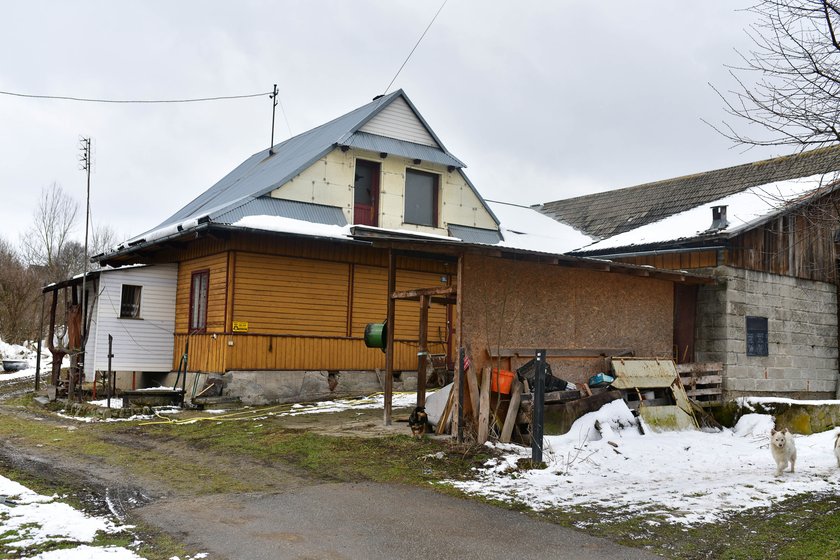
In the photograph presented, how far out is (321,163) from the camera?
18656 millimetres

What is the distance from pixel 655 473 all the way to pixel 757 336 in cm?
714

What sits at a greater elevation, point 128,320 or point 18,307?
point 18,307

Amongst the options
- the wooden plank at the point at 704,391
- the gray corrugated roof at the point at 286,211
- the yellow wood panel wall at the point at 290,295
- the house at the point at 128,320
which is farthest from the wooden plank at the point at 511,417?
the house at the point at 128,320

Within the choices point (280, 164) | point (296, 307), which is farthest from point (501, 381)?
point (280, 164)

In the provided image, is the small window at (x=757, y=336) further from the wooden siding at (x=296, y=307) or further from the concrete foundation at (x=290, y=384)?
the concrete foundation at (x=290, y=384)

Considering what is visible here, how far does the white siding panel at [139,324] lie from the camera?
16853 mm

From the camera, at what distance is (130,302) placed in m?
17.9

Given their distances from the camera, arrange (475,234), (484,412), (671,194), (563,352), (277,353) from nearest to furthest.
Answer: (484,412) → (563,352) → (277,353) → (671,194) → (475,234)

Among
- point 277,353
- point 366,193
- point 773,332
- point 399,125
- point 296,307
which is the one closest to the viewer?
point 773,332

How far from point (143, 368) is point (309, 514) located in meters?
12.0

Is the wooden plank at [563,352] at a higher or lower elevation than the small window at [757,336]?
lower

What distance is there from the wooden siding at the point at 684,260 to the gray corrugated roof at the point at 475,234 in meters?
5.37

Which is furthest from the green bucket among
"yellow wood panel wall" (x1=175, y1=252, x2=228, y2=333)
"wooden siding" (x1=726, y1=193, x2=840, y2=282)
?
"wooden siding" (x1=726, y1=193, x2=840, y2=282)

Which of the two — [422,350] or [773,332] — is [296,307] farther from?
[773,332]
